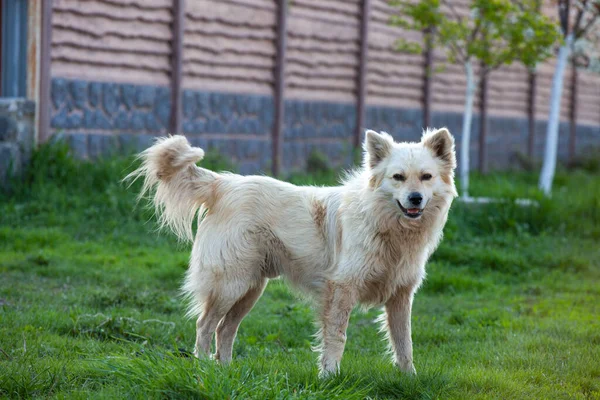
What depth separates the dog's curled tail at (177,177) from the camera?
5258 mm

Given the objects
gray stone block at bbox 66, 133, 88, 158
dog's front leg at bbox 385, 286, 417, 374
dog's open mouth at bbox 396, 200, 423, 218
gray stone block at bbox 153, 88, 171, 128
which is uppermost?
gray stone block at bbox 153, 88, 171, 128

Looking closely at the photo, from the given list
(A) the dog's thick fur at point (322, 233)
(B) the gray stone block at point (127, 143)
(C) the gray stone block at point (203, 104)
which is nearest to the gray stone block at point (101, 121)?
(B) the gray stone block at point (127, 143)

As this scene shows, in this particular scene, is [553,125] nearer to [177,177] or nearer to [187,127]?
[187,127]

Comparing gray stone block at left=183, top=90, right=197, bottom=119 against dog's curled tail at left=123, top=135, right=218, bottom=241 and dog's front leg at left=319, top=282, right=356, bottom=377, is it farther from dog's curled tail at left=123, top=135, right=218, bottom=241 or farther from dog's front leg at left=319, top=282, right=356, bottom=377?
dog's front leg at left=319, top=282, right=356, bottom=377

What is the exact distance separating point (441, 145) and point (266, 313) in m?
2.51

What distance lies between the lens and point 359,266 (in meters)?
4.85

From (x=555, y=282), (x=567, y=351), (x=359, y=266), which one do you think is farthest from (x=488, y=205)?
(x=359, y=266)

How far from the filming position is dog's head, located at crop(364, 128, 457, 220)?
480 centimetres

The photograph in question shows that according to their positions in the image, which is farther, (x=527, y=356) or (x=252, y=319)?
(x=252, y=319)

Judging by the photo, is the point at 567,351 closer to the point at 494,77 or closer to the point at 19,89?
the point at 19,89

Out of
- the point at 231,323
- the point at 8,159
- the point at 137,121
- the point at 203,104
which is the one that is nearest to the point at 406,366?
the point at 231,323

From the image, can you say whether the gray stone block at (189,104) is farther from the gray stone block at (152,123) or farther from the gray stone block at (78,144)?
the gray stone block at (78,144)

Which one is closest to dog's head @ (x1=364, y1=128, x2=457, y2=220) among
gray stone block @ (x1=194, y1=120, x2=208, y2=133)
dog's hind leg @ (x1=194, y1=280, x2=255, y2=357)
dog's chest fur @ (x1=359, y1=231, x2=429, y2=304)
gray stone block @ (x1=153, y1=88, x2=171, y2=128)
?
dog's chest fur @ (x1=359, y1=231, x2=429, y2=304)

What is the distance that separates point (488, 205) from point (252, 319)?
4.79m
